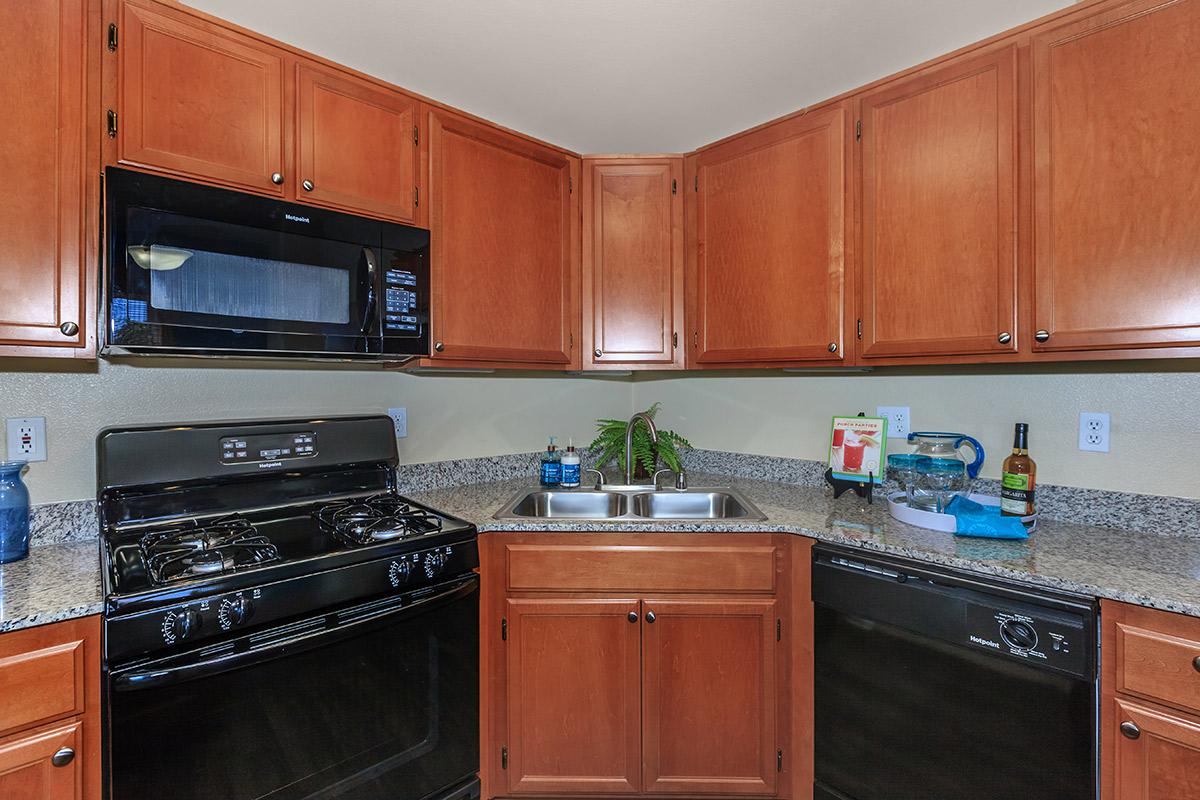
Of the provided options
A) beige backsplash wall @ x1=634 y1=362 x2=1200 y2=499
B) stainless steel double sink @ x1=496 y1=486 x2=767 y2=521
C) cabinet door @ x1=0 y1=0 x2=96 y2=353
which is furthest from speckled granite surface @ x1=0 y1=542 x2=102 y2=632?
beige backsplash wall @ x1=634 y1=362 x2=1200 y2=499

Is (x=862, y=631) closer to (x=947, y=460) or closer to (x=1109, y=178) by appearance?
(x=947, y=460)

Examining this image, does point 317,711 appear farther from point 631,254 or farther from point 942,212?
point 942,212

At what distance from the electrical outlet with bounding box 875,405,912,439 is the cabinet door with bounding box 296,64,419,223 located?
1754mm

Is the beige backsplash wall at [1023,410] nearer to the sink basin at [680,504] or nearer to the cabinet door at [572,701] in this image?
the sink basin at [680,504]

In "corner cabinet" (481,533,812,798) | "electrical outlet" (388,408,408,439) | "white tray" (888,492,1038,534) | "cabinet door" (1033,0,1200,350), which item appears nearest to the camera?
"cabinet door" (1033,0,1200,350)

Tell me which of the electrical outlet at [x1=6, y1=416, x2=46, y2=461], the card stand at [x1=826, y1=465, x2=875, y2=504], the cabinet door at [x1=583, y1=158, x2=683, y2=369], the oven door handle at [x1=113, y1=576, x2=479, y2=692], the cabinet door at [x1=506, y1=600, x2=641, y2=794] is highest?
the cabinet door at [x1=583, y1=158, x2=683, y2=369]

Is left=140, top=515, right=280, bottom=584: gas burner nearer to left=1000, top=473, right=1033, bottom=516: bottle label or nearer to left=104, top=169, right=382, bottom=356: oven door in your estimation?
left=104, top=169, right=382, bottom=356: oven door

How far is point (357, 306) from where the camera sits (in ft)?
5.36

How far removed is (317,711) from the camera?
130 cm

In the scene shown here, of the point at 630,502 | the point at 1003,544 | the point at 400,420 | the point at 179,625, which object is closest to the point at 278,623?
the point at 179,625

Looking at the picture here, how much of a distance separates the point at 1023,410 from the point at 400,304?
6.35 feet

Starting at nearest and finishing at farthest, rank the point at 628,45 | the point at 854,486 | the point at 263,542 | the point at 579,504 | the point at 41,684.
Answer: the point at 41,684, the point at 263,542, the point at 628,45, the point at 854,486, the point at 579,504

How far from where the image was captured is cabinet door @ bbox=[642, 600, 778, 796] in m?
1.67

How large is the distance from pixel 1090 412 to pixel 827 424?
78cm
